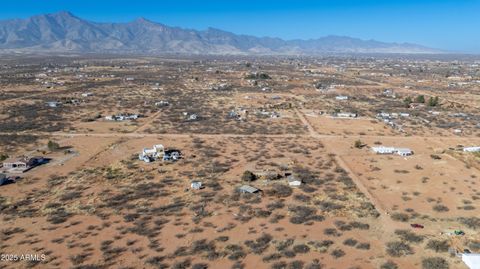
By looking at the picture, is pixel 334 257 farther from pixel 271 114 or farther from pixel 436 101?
pixel 436 101

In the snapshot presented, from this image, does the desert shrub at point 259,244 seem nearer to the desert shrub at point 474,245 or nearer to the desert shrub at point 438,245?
the desert shrub at point 438,245

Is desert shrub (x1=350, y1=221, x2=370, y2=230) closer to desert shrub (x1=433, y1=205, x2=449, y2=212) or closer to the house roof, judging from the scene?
desert shrub (x1=433, y1=205, x2=449, y2=212)

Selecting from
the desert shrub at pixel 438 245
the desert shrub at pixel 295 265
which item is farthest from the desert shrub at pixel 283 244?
the desert shrub at pixel 438 245

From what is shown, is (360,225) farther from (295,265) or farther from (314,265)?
(295,265)

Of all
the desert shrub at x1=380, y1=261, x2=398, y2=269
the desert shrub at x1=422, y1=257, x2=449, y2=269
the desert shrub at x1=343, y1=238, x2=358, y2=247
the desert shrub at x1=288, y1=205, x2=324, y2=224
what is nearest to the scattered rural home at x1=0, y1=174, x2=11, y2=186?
the desert shrub at x1=288, y1=205, x2=324, y2=224

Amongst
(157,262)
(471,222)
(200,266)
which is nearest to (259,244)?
(200,266)
